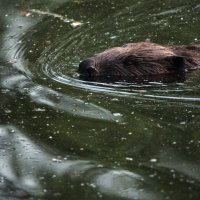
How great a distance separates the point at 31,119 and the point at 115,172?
1.79 meters

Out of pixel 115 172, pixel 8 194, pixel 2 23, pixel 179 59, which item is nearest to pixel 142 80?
pixel 179 59

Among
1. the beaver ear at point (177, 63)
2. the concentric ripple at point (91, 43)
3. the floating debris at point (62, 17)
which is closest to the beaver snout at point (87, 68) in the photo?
the concentric ripple at point (91, 43)

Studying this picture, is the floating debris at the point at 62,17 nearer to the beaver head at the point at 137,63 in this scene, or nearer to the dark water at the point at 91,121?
the dark water at the point at 91,121

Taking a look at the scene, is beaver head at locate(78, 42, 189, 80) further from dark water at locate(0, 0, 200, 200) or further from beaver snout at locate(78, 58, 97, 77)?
dark water at locate(0, 0, 200, 200)

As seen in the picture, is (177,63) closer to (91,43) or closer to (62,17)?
(91,43)

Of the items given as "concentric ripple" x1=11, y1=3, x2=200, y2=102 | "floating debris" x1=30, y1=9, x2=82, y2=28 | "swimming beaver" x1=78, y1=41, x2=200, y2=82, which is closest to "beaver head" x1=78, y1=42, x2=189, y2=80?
"swimming beaver" x1=78, y1=41, x2=200, y2=82

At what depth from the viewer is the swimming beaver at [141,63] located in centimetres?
862

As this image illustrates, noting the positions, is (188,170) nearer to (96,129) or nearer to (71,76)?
(96,129)

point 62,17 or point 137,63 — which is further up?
point 62,17

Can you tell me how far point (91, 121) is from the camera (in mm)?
7059

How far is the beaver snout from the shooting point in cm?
852

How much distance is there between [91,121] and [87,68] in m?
1.59

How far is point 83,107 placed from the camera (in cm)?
750

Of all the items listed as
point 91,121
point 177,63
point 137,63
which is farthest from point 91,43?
point 91,121
